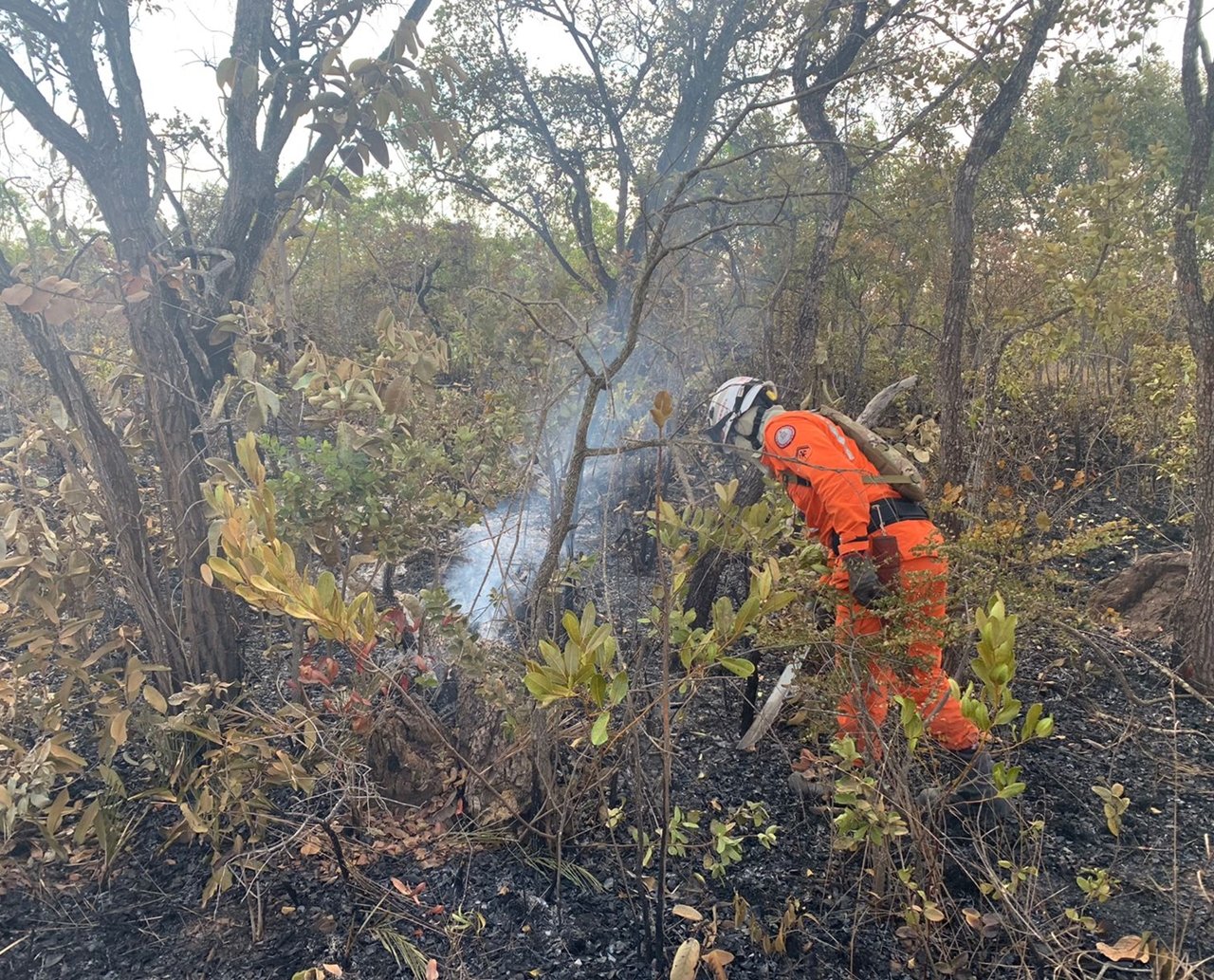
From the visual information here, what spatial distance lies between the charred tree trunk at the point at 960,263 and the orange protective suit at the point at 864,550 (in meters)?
0.81

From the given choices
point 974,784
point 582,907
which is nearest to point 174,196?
point 582,907

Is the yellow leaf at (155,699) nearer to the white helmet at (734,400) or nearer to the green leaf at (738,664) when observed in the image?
the green leaf at (738,664)

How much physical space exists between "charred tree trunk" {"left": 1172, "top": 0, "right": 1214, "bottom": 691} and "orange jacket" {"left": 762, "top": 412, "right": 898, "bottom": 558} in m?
1.48

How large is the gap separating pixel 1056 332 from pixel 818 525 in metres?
1.47

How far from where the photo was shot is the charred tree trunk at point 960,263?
3.43 meters

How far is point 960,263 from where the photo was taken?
3.48 metres

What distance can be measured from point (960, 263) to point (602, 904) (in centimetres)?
290

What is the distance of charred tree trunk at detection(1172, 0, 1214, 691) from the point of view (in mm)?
3201

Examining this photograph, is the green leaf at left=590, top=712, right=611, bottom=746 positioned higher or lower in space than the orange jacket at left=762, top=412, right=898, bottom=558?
lower

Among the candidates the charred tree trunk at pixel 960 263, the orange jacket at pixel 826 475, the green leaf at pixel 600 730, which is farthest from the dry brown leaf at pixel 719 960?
the charred tree trunk at pixel 960 263

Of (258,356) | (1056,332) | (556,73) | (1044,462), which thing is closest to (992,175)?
(1044,462)

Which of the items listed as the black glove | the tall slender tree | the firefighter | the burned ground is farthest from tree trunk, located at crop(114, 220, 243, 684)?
the black glove

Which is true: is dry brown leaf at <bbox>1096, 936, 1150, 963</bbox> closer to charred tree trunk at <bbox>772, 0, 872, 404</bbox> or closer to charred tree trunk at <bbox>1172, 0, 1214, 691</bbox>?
charred tree trunk at <bbox>1172, 0, 1214, 691</bbox>

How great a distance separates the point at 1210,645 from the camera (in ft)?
10.9
